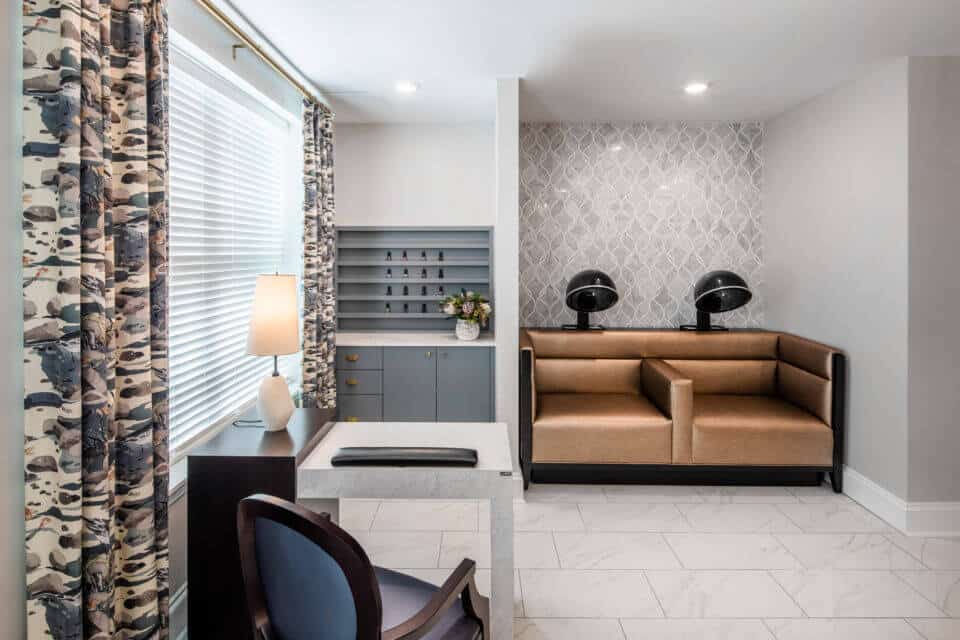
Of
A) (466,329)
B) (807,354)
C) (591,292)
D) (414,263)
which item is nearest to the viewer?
(807,354)

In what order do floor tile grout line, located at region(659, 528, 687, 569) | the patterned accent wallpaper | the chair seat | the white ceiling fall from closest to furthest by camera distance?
the chair seat < the white ceiling < floor tile grout line, located at region(659, 528, 687, 569) < the patterned accent wallpaper

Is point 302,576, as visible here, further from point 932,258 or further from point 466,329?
point 932,258

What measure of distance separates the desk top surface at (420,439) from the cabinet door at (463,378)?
6.15ft

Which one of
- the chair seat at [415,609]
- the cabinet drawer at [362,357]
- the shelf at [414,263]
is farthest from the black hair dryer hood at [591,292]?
the chair seat at [415,609]

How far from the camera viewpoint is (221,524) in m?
2.09

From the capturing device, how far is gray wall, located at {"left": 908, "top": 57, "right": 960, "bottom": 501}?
10.4 ft

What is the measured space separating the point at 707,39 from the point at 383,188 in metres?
2.69

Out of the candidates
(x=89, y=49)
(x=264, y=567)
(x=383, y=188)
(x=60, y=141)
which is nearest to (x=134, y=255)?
(x=60, y=141)

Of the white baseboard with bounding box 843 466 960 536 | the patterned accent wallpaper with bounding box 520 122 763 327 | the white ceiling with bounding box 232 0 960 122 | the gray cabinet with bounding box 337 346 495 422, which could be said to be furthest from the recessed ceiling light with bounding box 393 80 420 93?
the white baseboard with bounding box 843 466 960 536

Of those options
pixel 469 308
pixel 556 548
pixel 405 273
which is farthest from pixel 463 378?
pixel 556 548

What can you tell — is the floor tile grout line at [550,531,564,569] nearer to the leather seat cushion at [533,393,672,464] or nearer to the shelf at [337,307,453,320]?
the leather seat cushion at [533,393,672,464]

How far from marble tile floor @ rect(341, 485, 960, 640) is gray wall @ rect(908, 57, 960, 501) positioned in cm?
56

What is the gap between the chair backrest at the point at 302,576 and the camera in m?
1.30

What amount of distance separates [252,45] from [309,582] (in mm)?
2461
